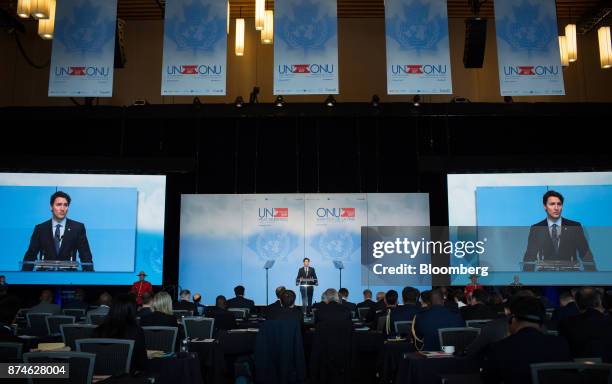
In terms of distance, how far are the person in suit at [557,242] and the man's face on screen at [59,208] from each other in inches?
376

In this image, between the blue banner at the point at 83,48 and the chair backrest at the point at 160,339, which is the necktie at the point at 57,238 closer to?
the blue banner at the point at 83,48

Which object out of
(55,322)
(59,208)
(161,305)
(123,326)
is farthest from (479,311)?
(59,208)

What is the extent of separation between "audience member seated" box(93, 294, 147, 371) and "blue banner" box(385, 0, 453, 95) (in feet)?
18.6

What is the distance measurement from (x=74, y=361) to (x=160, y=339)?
1.81 meters

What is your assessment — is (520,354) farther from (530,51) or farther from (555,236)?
(555,236)

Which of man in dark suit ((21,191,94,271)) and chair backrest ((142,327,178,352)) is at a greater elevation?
man in dark suit ((21,191,94,271))

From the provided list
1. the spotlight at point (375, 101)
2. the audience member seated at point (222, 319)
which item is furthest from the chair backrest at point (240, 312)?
the spotlight at point (375, 101)

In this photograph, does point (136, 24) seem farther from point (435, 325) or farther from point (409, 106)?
point (435, 325)

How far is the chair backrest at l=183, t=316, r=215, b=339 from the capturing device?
6113mm

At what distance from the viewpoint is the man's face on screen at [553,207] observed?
40.3 feet

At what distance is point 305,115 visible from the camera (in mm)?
13180

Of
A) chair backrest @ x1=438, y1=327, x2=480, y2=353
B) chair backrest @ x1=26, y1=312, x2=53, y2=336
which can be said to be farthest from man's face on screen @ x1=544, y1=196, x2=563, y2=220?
chair backrest @ x1=26, y1=312, x2=53, y2=336

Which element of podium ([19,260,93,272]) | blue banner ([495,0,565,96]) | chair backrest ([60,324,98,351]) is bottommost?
chair backrest ([60,324,98,351])

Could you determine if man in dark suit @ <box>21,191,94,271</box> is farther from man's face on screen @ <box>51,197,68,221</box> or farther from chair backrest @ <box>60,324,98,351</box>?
chair backrest @ <box>60,324,98,351</box>
